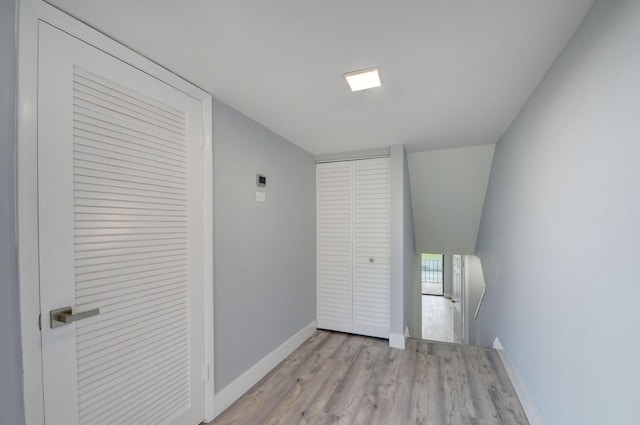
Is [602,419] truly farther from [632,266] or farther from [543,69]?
[543,69]

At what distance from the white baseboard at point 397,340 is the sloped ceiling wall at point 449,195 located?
194 cm

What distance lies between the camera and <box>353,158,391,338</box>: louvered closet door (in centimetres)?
312

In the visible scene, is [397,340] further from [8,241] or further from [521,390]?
[8,241]

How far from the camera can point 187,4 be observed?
1073 millimetres

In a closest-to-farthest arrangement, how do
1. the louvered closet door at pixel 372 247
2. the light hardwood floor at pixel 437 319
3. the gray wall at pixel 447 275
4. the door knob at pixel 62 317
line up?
the door knob at pixel 62 317, the louvered closet door at pixel 372 247, the light hardwood floor at pixel 437 319, the gray wall at pixel 447 275

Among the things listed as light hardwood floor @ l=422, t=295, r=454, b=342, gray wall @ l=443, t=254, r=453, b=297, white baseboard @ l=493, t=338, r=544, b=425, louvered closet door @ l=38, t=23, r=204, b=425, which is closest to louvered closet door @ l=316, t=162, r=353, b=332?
white baseboard @ l=493, t=338, r=544, b=425

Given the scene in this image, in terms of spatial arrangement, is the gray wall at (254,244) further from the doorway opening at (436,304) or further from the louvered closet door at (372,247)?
the doorway opening at (436,304)

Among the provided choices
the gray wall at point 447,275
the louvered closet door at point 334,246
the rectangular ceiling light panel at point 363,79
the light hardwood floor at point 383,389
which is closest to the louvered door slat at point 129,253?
the light hardwood floor at point 383,389

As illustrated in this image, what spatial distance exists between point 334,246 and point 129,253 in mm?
2338

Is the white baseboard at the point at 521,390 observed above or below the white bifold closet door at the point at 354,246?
below

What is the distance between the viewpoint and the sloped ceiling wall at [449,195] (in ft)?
10.7

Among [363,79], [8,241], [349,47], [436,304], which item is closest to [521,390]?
[363,79]

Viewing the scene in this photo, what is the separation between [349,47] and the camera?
133 cm

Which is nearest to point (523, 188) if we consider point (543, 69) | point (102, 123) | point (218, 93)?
point (543, 69)
